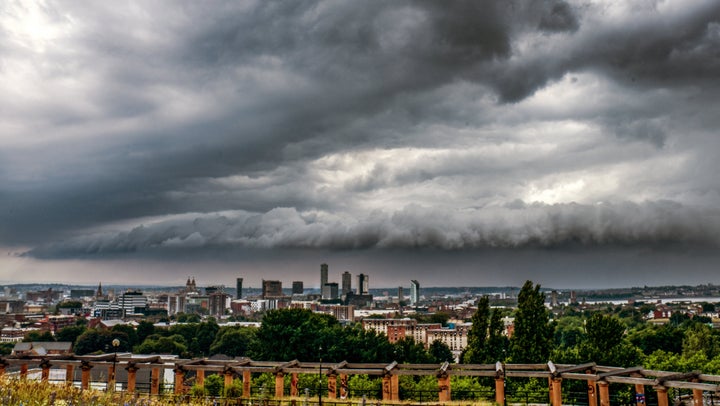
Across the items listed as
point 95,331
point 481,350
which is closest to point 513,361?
point 481,350

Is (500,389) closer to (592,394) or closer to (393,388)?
(592,394)

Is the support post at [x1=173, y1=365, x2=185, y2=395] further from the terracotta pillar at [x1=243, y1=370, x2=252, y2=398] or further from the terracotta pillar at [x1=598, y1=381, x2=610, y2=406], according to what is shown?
the terracotta pillar at [x1=598, y1=381, x2=610, y2=406]

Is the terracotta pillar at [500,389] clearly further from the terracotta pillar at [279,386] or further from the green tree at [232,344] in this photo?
the green tree at [232,344]

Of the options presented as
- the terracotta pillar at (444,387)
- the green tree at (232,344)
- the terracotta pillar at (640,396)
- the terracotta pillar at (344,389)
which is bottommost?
the green tree at (232,344)

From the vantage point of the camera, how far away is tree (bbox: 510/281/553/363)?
1705 inches

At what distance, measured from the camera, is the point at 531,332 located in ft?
144

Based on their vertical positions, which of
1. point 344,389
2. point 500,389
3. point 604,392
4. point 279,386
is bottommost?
point 344,389

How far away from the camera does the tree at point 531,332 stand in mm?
43312

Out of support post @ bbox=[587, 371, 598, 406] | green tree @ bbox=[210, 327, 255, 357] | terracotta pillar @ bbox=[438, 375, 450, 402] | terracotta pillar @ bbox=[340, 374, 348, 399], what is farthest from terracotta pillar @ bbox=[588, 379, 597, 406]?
green tree @ bbox=[210, 327, 255, 357]

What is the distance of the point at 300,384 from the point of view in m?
34.6

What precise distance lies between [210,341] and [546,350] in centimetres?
9723

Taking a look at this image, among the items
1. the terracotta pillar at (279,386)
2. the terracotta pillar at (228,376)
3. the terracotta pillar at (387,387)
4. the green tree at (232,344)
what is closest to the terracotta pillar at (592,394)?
the terracotta pillar at (387,387)

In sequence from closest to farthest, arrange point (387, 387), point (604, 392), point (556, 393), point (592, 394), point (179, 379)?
1. point (604, 392)
2. point (556, 393)
3. point (592, 394)
4. point (387, 387)
5. point (179, 379)

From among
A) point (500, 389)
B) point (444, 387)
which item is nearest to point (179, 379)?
point (444, 387)
